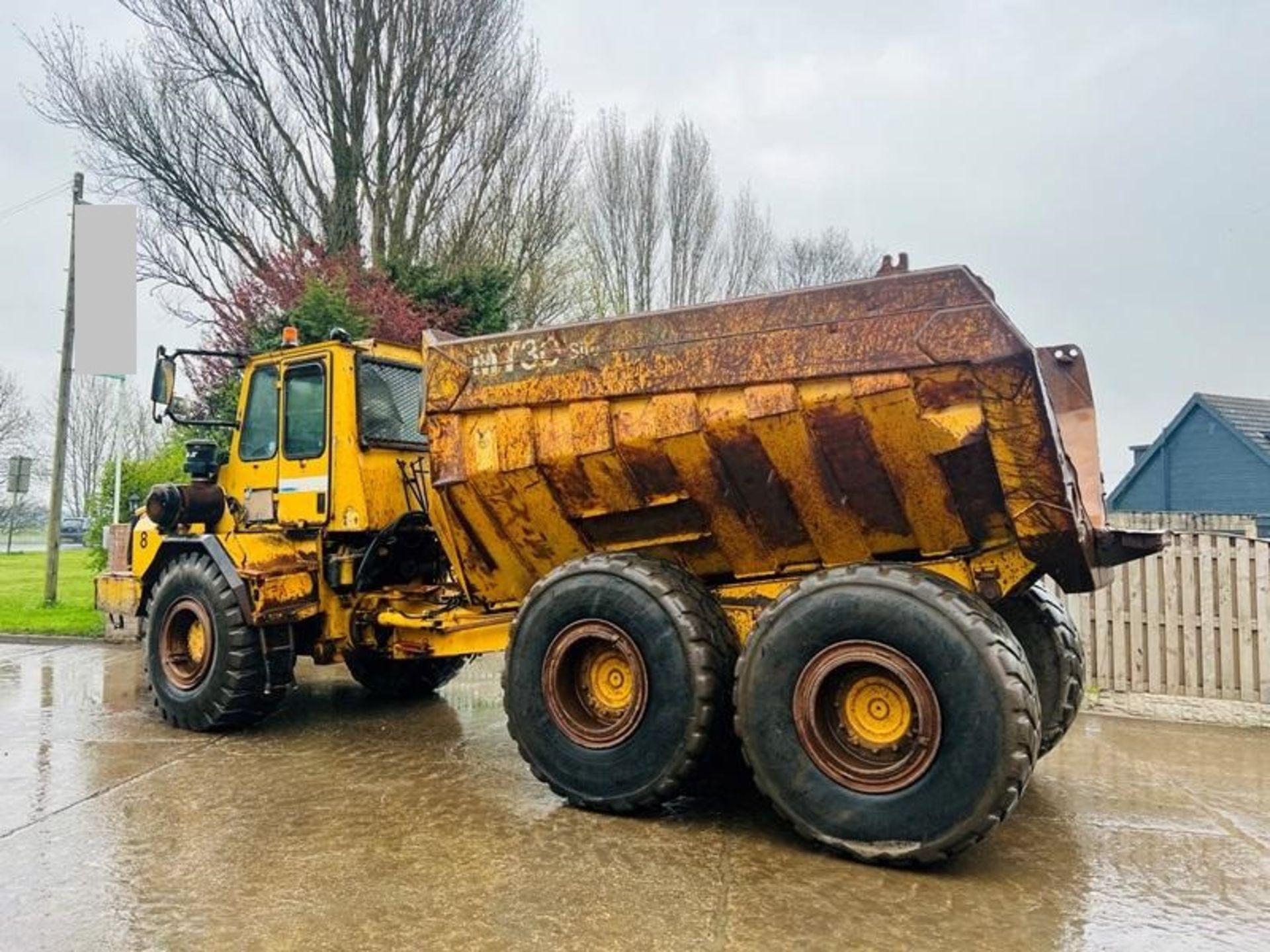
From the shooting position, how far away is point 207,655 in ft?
19.9

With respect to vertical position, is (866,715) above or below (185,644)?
above

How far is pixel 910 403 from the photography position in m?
3.85

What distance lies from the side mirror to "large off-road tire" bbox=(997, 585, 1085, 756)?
5.56 meters

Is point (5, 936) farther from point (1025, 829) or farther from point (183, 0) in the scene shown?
point (183, 0)

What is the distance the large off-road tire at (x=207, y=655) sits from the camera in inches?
233

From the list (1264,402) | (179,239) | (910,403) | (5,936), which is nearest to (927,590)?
(910,403)

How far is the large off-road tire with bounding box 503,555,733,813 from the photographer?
4.15 meters

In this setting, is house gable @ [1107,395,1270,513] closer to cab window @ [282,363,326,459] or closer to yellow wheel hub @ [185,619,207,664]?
cab window @ [282,363,326,459]

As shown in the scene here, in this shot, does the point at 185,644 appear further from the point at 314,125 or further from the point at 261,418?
the point at 314,125

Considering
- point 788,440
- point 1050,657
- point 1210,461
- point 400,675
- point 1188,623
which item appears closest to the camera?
point 788,440

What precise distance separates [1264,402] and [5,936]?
2681cm

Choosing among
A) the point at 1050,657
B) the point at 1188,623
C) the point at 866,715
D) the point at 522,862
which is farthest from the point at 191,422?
the point at 1188,623

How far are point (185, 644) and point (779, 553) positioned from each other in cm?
442

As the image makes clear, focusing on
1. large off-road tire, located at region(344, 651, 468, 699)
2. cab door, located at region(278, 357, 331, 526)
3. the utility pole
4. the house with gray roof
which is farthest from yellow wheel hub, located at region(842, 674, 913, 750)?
the house with gray roof
